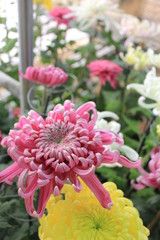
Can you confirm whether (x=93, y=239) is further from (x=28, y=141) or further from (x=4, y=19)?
(x=4, y=19)

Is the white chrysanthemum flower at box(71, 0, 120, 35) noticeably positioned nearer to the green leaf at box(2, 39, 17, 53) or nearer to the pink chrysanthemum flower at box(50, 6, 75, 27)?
the pink chrysanthemum flower at box(50, 6, 75, 27)

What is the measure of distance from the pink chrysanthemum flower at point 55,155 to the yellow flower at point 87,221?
0.08 ft

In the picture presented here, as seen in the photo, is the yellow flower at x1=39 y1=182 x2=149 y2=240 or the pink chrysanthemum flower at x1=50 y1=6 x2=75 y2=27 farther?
the pink chrysanthemum flower at x1=50 y1=6 x2=75 y2=27

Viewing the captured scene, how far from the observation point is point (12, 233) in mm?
387

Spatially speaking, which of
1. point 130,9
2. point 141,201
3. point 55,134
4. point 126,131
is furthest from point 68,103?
point 130,9

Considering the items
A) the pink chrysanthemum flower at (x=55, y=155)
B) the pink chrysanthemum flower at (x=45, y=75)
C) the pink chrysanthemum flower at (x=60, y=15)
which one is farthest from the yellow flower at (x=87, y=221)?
the pink chrysanthemum flower at (x=60, y=15)

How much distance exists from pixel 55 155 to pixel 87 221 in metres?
0.08

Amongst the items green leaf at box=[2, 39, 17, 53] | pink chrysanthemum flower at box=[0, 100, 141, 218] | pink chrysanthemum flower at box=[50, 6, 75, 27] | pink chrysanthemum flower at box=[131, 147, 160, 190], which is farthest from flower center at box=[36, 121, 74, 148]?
pink chrysanthemum flower at box=[50, 6, 75, 27]

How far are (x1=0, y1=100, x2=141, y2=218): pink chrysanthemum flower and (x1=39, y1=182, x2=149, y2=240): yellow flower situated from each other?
0.08ft

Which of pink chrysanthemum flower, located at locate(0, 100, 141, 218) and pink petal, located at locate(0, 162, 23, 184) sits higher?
pink chrysanthemum flower, located at locate(0, 100, 141, 218)

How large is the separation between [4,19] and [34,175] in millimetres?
313

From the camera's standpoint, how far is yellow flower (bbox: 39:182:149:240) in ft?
0.82

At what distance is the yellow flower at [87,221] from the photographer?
0.25m

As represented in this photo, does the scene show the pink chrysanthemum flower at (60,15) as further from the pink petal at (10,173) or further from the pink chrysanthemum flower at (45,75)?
the pink petal at (10,173)
